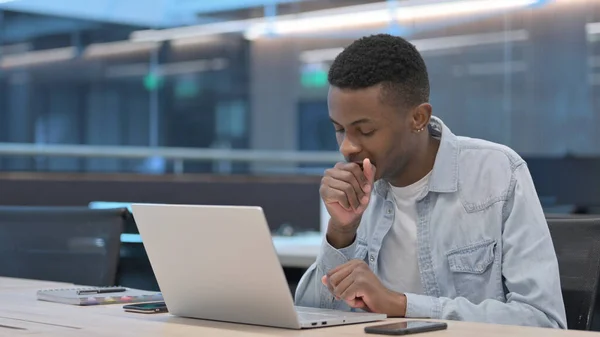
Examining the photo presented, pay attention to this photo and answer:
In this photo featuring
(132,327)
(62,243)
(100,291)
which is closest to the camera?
(132,327)

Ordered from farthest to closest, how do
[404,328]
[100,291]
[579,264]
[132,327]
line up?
[100,291]
[579,264]
[132,327]
[404,328]

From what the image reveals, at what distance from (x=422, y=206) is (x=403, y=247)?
0.30ft

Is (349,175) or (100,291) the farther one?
(100,291)

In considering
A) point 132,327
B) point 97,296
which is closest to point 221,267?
point 132,327

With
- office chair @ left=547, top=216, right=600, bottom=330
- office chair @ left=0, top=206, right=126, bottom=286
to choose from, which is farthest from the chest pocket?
office chair @ left=0, top=206, right=126, bottom=286

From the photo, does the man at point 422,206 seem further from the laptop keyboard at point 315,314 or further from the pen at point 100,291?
the pen at point 100,291

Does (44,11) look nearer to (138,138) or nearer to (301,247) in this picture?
(138,138)

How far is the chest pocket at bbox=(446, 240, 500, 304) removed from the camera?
176 cm

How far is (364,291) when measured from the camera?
5.23 ft

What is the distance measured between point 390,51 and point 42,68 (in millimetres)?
4239

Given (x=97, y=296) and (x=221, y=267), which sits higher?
(x=221, y=267)

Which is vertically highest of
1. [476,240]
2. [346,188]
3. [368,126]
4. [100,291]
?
[368,126]

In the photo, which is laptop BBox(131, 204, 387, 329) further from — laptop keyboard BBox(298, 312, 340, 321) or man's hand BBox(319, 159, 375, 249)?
man's hand BBox(319, 159, 375, 249)

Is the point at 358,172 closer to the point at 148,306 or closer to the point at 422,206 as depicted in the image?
the point at 422,206
